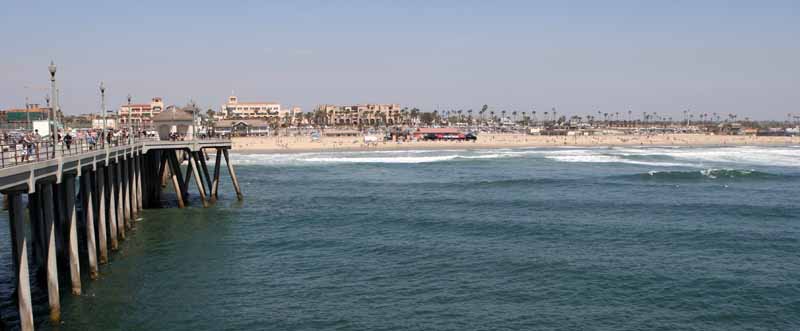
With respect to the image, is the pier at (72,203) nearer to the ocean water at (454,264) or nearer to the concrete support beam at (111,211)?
the concrete support beam at (111,211)

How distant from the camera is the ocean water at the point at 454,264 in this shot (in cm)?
1661

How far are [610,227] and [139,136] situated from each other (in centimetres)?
2315

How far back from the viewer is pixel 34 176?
13.8 m

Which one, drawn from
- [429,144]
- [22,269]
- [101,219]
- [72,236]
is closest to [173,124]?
[101,219]

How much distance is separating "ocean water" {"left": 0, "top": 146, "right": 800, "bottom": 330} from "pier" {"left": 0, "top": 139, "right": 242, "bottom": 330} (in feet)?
2.59

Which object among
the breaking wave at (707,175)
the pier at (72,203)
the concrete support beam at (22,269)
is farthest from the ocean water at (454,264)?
the breaking wave at (707,175)

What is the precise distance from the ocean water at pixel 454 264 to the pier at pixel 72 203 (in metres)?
0.79

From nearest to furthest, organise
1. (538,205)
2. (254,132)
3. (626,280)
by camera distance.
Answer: (626,280), (538,205), (254,132)

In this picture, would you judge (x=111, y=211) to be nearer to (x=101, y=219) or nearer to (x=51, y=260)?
(x=101, y=219)

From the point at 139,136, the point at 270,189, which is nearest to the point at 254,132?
the point at 270,189

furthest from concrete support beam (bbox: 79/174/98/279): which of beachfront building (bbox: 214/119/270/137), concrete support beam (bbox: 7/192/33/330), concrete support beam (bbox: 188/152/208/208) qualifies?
beachfront building (bbox: 214/119/270/137)

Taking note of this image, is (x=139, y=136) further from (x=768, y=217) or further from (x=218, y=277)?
(x=768, y=217)

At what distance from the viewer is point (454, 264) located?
21891mm

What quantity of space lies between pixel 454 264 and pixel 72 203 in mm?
11352
